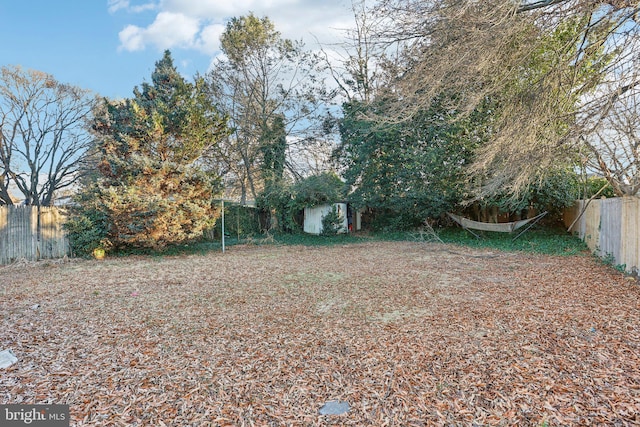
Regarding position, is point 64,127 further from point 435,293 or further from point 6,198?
point 435,293

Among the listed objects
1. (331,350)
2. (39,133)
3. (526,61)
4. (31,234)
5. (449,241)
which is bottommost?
(331,350)

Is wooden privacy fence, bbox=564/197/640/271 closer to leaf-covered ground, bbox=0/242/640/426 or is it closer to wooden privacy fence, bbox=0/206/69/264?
leaf-covered ground, bbox=0/242/640/426

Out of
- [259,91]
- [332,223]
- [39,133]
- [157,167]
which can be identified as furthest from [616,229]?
[39,133]

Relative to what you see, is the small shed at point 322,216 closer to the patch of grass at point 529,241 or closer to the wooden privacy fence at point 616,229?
the patch of grass at point 529,241

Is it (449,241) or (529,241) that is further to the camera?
(449,241)

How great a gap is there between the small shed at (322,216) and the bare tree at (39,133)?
381 inches

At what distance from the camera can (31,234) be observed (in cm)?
709

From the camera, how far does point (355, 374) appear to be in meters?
2.19

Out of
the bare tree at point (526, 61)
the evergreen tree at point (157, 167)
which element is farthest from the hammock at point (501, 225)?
the evergreen tree at point (157, 167)

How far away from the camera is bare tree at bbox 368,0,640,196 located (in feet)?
10.5

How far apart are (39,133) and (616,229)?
17618 millimetres

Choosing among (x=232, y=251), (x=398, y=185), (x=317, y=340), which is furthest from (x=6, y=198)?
(x=317, y=340)

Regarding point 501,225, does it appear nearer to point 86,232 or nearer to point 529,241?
point 529,241

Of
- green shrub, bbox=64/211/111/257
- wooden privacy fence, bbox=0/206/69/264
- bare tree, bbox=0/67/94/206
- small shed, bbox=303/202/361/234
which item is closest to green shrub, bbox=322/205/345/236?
small shed, bbox=303/202/361/234
